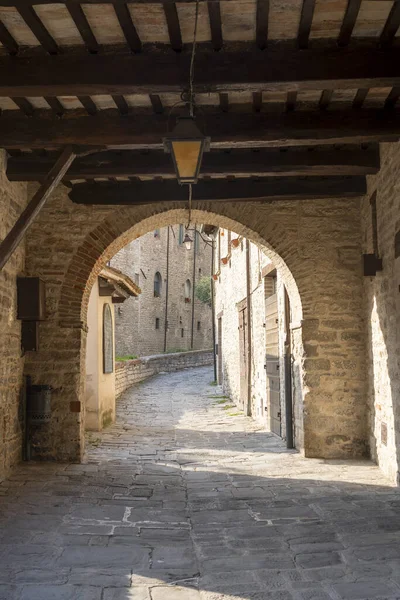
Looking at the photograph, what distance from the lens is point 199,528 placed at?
4438mm

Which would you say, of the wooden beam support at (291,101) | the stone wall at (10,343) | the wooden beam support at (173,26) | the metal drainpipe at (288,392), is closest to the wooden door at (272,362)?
the metal drainpipe at (288,392)

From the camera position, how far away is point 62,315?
285 inches

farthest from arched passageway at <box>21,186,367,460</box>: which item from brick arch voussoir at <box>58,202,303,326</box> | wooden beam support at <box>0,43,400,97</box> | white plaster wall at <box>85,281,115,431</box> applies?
wooden beam support at <box>0,43,400,97</box>

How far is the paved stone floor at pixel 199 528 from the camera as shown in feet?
10.8

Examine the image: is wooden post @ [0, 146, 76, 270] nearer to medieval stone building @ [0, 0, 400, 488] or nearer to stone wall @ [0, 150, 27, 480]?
medieval stone building @ [0, 0, 400, 488]

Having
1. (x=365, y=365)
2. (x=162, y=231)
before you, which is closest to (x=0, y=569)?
(x=365, y=365)

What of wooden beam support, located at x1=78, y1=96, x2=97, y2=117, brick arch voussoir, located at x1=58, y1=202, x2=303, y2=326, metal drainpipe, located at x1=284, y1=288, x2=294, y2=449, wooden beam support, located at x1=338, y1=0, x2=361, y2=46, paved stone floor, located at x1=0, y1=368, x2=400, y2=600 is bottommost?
paved stone floor, located at x1=0, y1=368, x2=400, y2=600

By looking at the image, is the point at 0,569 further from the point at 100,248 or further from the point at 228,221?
the point at 228,221

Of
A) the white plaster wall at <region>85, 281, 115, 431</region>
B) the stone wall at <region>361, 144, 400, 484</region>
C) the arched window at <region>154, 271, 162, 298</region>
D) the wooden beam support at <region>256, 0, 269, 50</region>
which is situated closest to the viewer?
the wooden beam support at <region>256, 0, 269, 50</region>

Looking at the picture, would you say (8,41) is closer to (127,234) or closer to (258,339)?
(127,234)

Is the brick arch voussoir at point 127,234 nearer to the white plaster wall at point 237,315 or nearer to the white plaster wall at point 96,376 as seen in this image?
the white plaster wall at point 237,315

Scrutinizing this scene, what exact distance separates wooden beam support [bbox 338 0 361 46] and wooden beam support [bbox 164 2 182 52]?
3.58ft

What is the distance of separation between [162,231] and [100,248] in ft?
86.9

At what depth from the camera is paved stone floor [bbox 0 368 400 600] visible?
3305 mm
